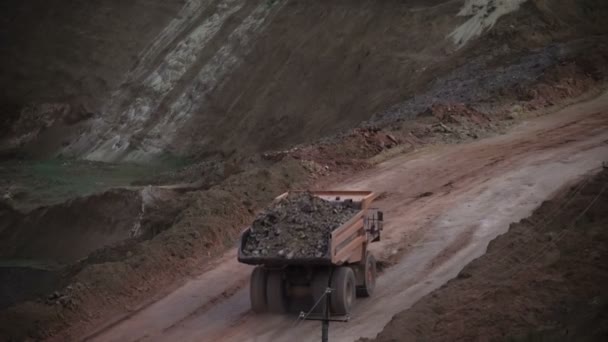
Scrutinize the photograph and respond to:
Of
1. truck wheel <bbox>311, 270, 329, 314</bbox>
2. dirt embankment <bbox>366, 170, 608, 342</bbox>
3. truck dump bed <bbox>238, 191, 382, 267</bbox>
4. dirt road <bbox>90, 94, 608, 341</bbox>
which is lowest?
dirt road <bbox>90, 94, 608, 341</bbox>

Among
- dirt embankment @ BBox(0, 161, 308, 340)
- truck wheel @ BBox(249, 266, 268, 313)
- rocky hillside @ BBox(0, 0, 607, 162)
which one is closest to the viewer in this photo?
truck wheel @ BBox(249, 266, 268, 313)

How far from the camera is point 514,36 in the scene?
3269 cm

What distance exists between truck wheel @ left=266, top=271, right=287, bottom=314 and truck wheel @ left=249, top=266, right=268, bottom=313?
9 cm

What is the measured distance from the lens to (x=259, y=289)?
51.0 feet

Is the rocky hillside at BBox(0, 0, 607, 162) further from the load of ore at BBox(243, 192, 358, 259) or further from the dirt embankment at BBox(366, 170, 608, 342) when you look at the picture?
the load of ore at BBox(243, 192, 358, 259)

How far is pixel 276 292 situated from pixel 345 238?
153cm

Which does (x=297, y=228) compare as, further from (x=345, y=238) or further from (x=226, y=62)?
(x=226, y=62)

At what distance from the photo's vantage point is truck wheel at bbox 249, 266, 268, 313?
50.9 feet

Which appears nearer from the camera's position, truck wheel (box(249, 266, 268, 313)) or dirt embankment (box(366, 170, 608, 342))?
dirt embankment (box(366, 170, 608, 342))

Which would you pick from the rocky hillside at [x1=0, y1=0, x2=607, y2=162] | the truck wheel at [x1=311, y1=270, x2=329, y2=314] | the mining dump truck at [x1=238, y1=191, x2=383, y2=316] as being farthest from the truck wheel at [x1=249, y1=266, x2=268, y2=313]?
the rocky hillside at [x1=0, y1=0, x2=607, y2=162]

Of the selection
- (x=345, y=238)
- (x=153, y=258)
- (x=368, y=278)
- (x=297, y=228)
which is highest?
(x=297, y=228)

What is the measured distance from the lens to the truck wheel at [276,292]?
50.5 feet

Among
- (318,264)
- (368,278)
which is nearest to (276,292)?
(318,264)

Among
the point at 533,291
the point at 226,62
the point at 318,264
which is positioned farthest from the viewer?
the point at 226,62
